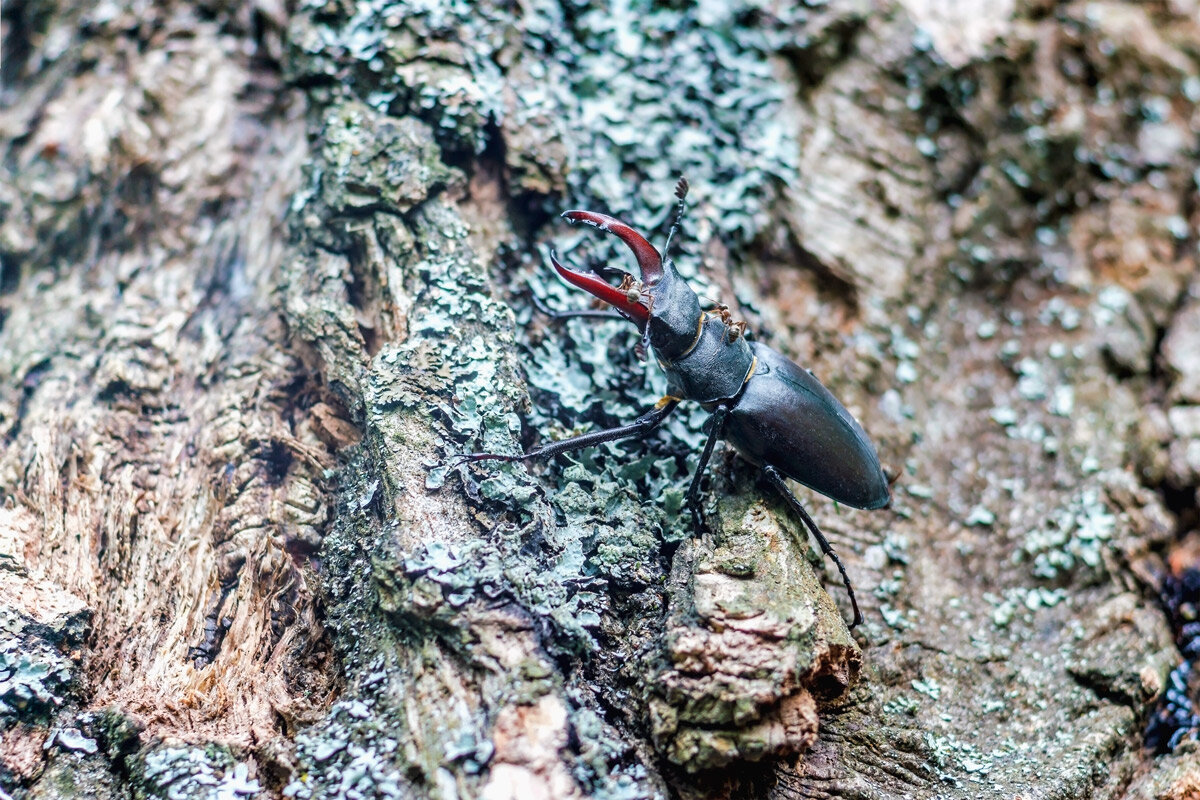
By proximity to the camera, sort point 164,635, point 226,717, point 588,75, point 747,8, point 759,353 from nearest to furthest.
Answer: point 226,717, point 164,635, point 759,353, point 588,75, point 747,8

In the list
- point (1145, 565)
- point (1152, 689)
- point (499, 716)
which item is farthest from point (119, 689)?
point (1145, 565)

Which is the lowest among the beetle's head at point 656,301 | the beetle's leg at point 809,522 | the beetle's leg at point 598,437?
the beetle's leg at point 809,522

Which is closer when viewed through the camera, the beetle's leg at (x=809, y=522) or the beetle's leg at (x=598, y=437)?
the beetle's leg at (x=598, y=437)

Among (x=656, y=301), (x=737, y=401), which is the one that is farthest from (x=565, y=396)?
(x=737, y=401)

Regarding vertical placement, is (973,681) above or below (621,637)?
below

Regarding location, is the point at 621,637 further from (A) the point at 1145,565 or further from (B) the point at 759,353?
(A) the point at 1145,565

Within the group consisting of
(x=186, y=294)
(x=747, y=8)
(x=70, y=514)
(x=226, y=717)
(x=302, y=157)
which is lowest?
(x=226, y=717)

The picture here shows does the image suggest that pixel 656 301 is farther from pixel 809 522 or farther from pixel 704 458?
pixel 809 522

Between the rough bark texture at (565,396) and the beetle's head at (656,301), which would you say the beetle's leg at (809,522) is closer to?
the rough bark texture at (565,396)

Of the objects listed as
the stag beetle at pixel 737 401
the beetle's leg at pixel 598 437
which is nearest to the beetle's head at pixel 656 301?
the stag beetle at pixel 737 401
